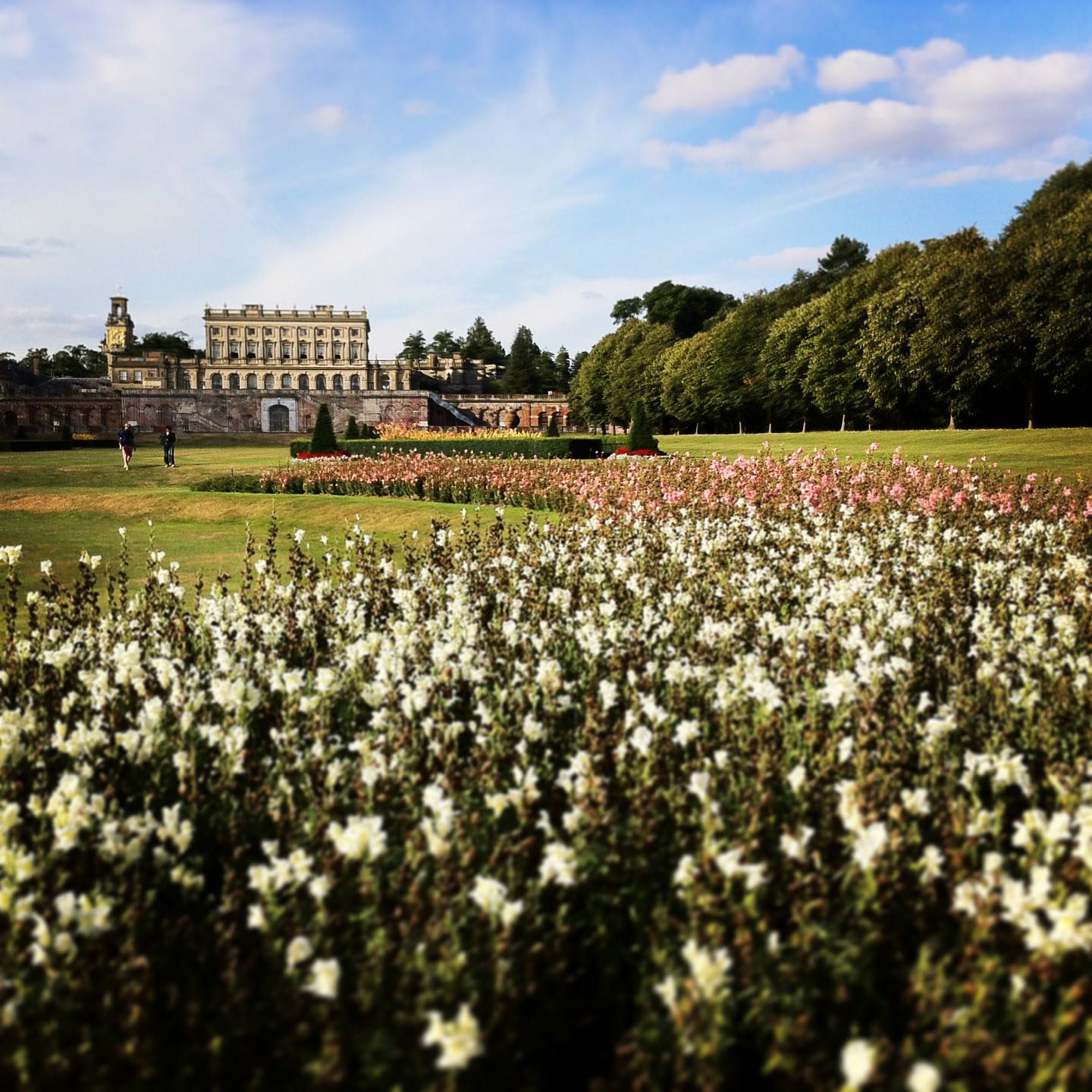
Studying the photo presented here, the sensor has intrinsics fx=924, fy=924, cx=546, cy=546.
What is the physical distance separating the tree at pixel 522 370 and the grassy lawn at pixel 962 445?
80685mm

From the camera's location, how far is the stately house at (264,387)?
91.3m

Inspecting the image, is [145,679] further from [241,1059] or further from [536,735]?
[241,1059]

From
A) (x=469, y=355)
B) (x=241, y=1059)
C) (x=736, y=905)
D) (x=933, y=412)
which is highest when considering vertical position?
(x=469, y=355)

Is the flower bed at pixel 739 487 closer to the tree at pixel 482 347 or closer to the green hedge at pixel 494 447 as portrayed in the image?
the green hedge at pixel 494 447

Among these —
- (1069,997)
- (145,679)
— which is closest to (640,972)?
(1069,997)

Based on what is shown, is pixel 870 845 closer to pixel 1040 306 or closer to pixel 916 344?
pixel 1040 306

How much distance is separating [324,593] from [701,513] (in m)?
6.33

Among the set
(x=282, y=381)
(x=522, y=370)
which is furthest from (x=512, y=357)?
(x=282, y=381)

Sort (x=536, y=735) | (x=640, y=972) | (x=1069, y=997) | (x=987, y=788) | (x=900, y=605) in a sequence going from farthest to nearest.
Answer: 1. (x=900, y=605)
2. (x=987, y=788)
3. (x=536, y=735)
4. (x=640, y=972)
5. (x=1069, y=997)

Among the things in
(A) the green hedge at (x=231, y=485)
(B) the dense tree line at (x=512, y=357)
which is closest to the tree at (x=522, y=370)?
(B) the dense tree line at (x=512, y=357)

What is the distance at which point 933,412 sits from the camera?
47.0 metres

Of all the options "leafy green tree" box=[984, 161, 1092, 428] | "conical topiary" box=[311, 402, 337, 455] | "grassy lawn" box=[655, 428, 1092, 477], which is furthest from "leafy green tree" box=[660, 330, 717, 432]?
"conical topiary" box=[311, 402, 337, 455]

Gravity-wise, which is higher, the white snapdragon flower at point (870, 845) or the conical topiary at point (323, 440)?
the conical topiary at point (323, 440)

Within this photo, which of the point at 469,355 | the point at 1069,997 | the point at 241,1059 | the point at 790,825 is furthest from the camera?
the point at 469,355
